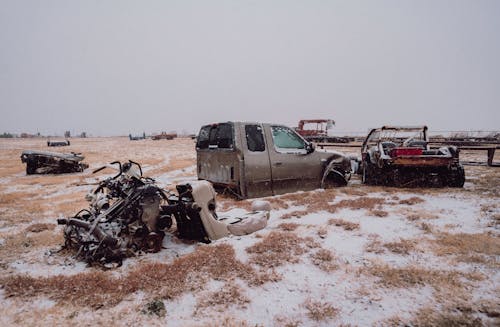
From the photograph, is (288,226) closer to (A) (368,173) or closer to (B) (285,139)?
(B) (285,139)

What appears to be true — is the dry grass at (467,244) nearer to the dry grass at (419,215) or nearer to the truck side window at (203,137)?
the dry grass at (419,215)

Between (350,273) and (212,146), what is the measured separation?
16.2ft

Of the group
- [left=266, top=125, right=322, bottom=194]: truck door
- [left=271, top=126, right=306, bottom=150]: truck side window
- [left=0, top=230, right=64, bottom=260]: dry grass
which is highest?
[left=271, top=126, right=306, bottom=150]: truck side window

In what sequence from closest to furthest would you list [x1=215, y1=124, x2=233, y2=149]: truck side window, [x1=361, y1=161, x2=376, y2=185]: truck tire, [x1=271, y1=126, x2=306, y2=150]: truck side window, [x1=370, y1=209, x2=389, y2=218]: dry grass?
[x1=370, y1=209, x2=389, y2=218]: dry grass → [x1=215, y1=124, x2=233, y2=149]: truck side window → [x1=271, y1=126, x2=306, y2=150]: truck side window → [x1=361, y1=161, x2=376, y2=185]: truck tire

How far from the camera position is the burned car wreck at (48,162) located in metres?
14.5

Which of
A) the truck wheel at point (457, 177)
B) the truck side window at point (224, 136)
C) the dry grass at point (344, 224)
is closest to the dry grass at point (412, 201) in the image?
the truck wheel at point (457, 177)

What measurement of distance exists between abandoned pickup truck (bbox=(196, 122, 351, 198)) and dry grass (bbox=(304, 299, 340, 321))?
13.1 feet

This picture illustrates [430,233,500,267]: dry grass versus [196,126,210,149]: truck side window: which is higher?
[196,126,210,149]: truck side window

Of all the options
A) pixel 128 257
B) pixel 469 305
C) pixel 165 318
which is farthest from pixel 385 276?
pixel 128 257

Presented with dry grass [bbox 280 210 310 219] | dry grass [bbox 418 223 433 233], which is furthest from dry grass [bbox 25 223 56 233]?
dry grass [bbox 418 223 433 233]

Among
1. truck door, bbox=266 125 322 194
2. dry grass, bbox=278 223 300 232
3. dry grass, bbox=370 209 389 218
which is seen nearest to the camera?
dry grass, bbox=278 223 300 232

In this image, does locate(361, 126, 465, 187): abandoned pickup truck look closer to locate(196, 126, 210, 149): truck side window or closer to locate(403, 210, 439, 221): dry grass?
locate(403, 210, 439, 221): dry grass

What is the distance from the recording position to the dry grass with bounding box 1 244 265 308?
292 centimetres

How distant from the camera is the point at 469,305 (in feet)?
8.59
